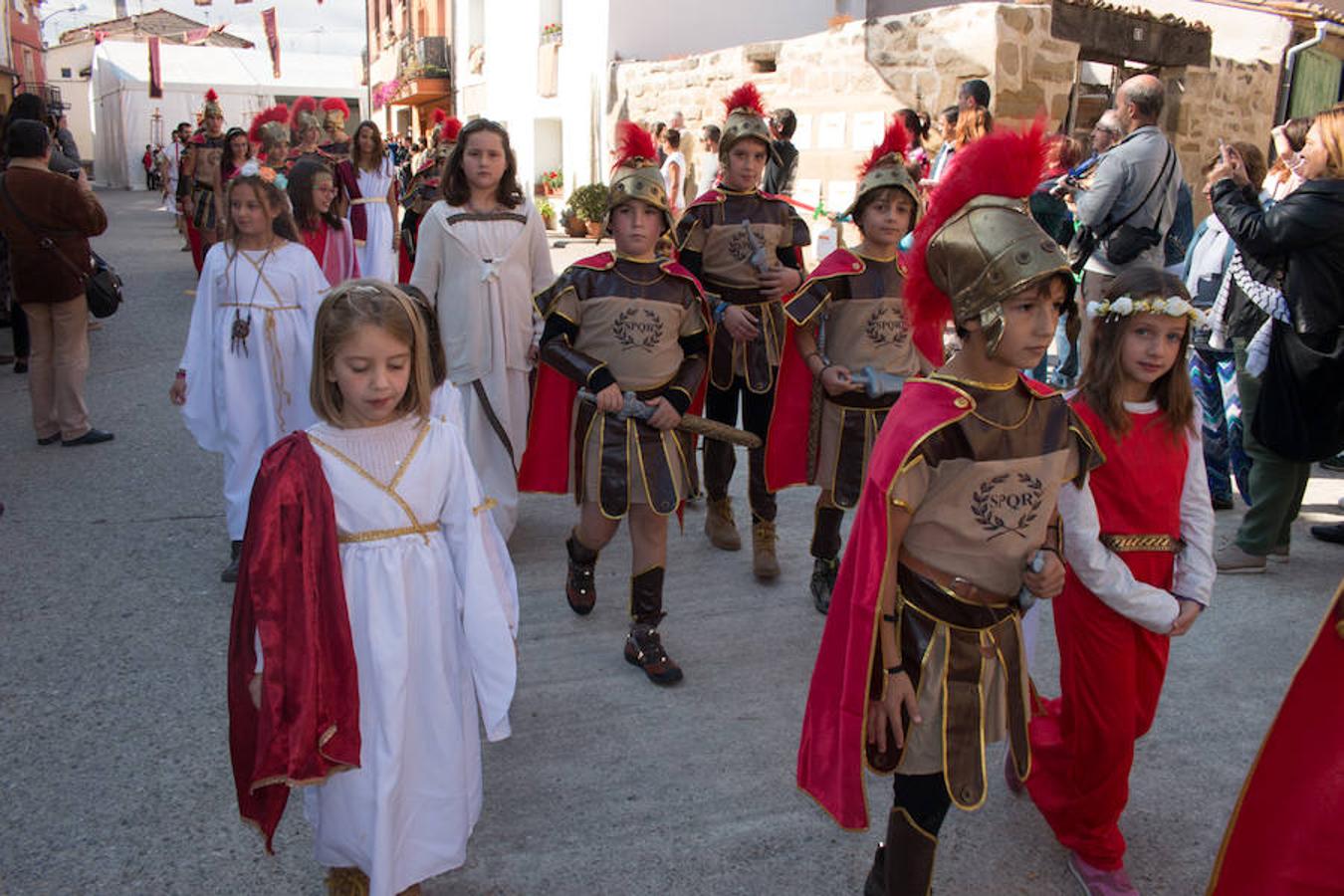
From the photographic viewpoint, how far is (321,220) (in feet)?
22.7

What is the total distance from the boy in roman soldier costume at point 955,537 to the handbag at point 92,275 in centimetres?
563

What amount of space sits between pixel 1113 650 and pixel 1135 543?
28cm

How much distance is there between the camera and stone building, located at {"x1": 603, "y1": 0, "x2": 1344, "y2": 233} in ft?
31.3

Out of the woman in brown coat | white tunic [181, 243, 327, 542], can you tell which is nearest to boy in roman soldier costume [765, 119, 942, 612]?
white tunic [181, 243, 327, 542]

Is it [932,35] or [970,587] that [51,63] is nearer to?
[932,35]

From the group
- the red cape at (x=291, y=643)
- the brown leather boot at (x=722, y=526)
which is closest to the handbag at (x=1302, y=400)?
the brown leather boot at (x=722, y=526)

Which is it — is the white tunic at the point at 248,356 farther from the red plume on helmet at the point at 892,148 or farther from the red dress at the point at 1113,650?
the red dress at the point at 1113,650

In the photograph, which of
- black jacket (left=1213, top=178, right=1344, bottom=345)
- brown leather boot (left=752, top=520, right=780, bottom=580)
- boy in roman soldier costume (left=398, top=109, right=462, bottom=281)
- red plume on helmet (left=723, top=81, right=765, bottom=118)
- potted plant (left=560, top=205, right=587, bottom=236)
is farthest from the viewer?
potted plant (left=560, top=205, right=587, bottom=236)

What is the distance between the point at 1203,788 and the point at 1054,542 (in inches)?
50.6

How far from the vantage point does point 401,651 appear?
2240 millimetres

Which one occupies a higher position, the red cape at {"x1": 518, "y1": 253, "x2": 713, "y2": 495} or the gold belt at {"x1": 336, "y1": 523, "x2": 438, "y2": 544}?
the gold belt at {"x1": 336, "y1": 523, "x2": 438, "y2": 544}

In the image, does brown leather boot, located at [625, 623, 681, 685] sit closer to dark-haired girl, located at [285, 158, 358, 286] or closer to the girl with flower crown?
the girl with flower crown

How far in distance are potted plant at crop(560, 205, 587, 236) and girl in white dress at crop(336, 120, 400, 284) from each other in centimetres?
915

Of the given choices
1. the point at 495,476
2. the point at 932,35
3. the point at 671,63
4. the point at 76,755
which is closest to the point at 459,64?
the point at 671,63
